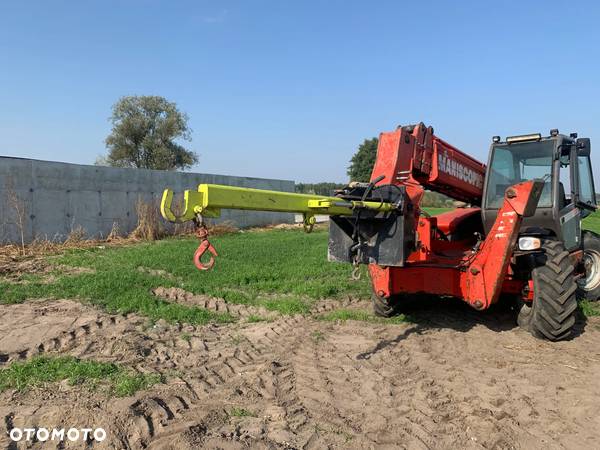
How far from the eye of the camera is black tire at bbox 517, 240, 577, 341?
216 inches

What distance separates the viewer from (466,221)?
24.1 feet

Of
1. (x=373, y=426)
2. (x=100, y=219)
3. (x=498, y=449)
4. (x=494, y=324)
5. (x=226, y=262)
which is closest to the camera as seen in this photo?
(x=498, y=449)

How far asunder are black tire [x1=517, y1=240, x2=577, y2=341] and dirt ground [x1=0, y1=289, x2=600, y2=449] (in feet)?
0.66

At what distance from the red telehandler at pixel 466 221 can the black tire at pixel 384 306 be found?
0.02m

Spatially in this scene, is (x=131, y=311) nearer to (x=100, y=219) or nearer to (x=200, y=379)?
(x=200, y=379)

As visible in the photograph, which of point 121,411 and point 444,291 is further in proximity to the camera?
point 444,291

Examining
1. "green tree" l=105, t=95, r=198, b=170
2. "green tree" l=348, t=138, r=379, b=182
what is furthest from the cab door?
"green tree" l=348, t=138, r=379, b=182

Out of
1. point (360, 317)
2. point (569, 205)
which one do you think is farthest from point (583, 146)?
point (360, 317)

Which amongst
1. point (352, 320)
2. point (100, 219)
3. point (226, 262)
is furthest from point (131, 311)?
point (100, 219)

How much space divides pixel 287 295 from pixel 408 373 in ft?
11.7

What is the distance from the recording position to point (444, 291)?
579cm

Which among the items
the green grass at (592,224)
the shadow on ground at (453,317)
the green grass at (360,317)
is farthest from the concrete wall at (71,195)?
the green grass at (592,224)

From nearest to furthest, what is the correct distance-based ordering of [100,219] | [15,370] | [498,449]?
1. [498,449]
2. [15,370]
3. [100,219]

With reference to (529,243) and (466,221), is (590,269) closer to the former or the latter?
(466,221)
